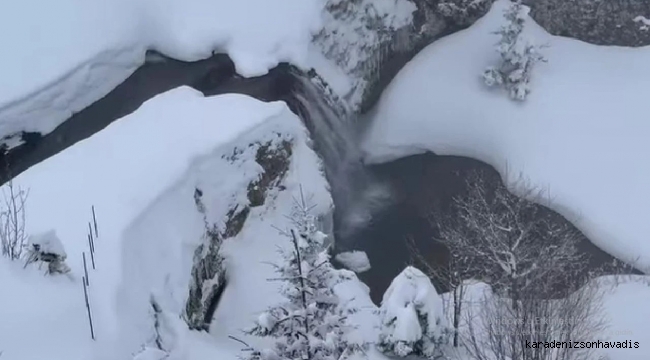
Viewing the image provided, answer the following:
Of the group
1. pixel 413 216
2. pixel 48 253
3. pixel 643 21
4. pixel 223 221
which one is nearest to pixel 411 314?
pixel 223 221

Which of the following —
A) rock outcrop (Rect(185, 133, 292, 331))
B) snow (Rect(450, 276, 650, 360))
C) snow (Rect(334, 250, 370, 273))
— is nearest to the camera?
rock outcrop (Rect(185, 133, 292, 331))

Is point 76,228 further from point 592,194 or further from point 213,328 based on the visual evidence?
point 592,194

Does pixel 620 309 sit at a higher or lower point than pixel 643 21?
lower

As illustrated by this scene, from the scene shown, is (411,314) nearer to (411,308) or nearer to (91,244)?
(411,308)

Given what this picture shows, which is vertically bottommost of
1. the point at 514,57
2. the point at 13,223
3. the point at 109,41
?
the point at 13,223

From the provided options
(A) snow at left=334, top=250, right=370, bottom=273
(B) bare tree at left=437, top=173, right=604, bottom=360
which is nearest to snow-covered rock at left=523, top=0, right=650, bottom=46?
(B) bare tree at left=437, top=173, right=604, bottom=360

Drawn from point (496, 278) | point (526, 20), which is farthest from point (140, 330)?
point (526, 20)

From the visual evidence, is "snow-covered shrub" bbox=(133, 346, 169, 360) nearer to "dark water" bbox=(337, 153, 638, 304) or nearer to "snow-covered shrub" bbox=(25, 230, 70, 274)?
"snow-covered shrub" bbox=(25, 230, 70, 274)
